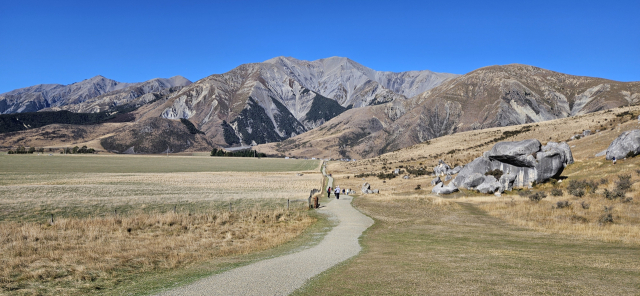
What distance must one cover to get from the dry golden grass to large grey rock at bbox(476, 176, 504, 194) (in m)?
22.4

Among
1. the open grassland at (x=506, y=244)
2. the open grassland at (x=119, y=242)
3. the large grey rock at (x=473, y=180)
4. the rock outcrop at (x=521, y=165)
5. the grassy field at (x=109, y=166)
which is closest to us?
the open grassland at (x=506, y=244)

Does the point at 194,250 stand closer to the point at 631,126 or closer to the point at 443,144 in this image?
the point at 631,126

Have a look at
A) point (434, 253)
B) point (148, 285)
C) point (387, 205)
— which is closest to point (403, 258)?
point (434, 253)

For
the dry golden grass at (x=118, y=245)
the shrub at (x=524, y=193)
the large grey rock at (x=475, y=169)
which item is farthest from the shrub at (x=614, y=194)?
the dry golden grass at (x=118, y=245)

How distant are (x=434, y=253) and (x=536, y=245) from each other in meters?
5.64

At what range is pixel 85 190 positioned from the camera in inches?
2063

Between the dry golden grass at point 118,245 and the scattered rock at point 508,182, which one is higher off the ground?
the scattered rock at point 508,182

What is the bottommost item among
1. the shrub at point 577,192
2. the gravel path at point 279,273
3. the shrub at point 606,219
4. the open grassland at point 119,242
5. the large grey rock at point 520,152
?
the open grassland at point 119,242

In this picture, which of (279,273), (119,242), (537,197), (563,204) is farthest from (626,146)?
(119,242)

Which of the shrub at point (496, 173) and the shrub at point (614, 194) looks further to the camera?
the shrub at point (496, 173)

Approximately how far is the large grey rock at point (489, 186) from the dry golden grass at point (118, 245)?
2245 centimetres

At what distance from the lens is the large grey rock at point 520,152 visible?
1583 inches

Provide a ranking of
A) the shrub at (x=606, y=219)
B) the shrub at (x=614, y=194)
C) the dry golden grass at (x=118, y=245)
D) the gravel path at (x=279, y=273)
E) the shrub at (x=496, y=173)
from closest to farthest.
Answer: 1. the gravel path at (x=279, y=273)
2. the dry golden grass at (x=118, y=245)
3. the shrub at (x=606, y=219)
4. the shrub at (x=614, y=194)
5. the shrub at (x=496, y=173)

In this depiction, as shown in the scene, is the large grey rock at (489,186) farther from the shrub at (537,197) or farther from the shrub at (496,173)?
the shrub at (537,197)
